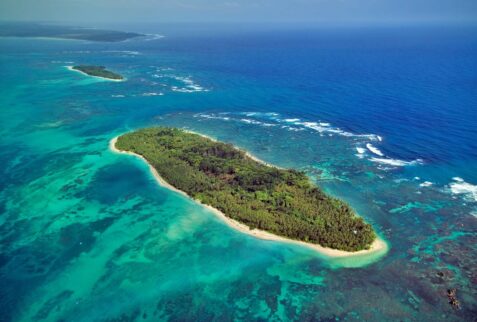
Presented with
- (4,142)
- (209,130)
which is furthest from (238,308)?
(4,142)

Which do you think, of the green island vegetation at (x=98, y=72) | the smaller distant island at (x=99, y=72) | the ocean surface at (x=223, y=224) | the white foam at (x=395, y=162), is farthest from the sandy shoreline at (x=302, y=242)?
the green island vegetation at (x=98, y=72)

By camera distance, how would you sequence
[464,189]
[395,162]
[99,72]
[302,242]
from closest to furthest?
1. [302,242]
2. [464,189]
3. [395,162]
4. [99,72]

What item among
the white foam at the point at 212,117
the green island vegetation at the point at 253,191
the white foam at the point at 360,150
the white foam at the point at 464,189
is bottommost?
the white foam at the point at 464,189

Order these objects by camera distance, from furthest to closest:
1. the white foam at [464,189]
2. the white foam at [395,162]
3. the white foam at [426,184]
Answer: the white foam at [395,162], the white foam at [426,184], the white foam at [464,189]

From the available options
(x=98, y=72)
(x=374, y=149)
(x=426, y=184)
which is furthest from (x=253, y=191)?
(x=98, y=72)

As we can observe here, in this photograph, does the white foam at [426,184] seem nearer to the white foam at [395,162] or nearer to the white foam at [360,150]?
the white foam at [395,162]

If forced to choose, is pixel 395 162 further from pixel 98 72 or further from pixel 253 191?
pixel 98 72

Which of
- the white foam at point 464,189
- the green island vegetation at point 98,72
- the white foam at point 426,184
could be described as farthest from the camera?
the green island vegetation at point 98,72

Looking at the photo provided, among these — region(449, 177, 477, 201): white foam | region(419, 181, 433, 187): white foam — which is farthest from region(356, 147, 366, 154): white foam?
region(449, 177, 477, 201): white foam
